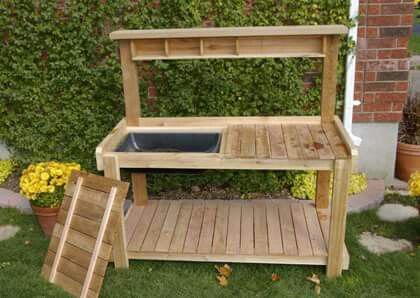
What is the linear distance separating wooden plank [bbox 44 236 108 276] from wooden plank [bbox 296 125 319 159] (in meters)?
1.40

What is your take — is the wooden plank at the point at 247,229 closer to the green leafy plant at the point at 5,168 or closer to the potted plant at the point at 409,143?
the potted plant at the point at 409,143

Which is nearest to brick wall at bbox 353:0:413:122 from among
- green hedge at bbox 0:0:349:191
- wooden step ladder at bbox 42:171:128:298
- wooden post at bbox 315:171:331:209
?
green hedge at bbox 0:0:349:191

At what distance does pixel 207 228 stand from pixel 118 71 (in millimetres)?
1784

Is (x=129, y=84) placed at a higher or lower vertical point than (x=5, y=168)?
higher

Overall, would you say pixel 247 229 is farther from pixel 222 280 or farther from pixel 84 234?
pixel 84 234

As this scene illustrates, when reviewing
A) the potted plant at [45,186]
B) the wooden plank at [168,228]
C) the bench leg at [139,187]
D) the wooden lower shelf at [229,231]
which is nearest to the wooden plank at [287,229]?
the wooden lower shelf at [229,231]

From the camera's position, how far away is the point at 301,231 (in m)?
3.26

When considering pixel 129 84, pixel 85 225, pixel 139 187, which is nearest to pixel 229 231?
pixel 139 187

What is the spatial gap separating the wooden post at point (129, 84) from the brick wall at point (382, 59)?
2.10 metres

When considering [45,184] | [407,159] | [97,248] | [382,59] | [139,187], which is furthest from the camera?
[407,159]

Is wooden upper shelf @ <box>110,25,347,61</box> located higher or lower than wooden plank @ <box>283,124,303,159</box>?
A: higher

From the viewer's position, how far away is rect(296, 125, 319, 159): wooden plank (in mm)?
2668

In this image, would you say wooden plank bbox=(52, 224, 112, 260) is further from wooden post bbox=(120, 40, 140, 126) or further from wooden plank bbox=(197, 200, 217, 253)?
wooden post bbox=(120, 40, 140, 126)

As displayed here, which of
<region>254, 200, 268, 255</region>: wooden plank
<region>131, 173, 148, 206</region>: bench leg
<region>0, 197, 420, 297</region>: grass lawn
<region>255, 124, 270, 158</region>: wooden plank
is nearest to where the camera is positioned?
<region>255, 124, 270, 158</region>: wooden plank
